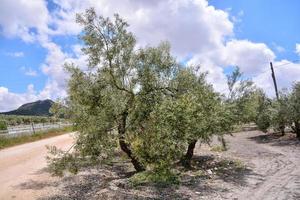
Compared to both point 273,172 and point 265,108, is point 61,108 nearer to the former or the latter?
point 273,172

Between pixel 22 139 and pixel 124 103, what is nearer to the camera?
pixel 124 103

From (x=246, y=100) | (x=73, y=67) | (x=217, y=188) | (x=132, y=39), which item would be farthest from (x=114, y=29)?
(x=246, y=100)

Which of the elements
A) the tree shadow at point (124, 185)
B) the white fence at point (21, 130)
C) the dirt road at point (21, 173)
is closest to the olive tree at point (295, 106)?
the tree shadow at point (124, 185)

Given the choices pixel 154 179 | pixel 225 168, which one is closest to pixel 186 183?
pixel 154 179

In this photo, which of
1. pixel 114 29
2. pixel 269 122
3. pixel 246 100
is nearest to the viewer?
pixel 114 29

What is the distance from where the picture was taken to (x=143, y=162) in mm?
13266

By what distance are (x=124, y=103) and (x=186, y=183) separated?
430 cm

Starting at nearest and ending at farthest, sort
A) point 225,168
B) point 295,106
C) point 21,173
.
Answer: point 21,173 → point 225,168 → point 295,106

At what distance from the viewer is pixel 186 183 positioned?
15133 mm

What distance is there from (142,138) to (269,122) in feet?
80.5

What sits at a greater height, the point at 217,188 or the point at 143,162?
the point at 143,162

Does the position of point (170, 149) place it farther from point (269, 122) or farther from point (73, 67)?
point (269, 122)

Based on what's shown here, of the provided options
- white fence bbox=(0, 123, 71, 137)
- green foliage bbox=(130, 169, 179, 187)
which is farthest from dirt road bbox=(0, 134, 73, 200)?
white fence bbox=(0, 123, 71, 137)

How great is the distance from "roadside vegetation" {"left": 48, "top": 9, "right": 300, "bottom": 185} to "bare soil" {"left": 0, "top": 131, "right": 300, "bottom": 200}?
0.83 metres
